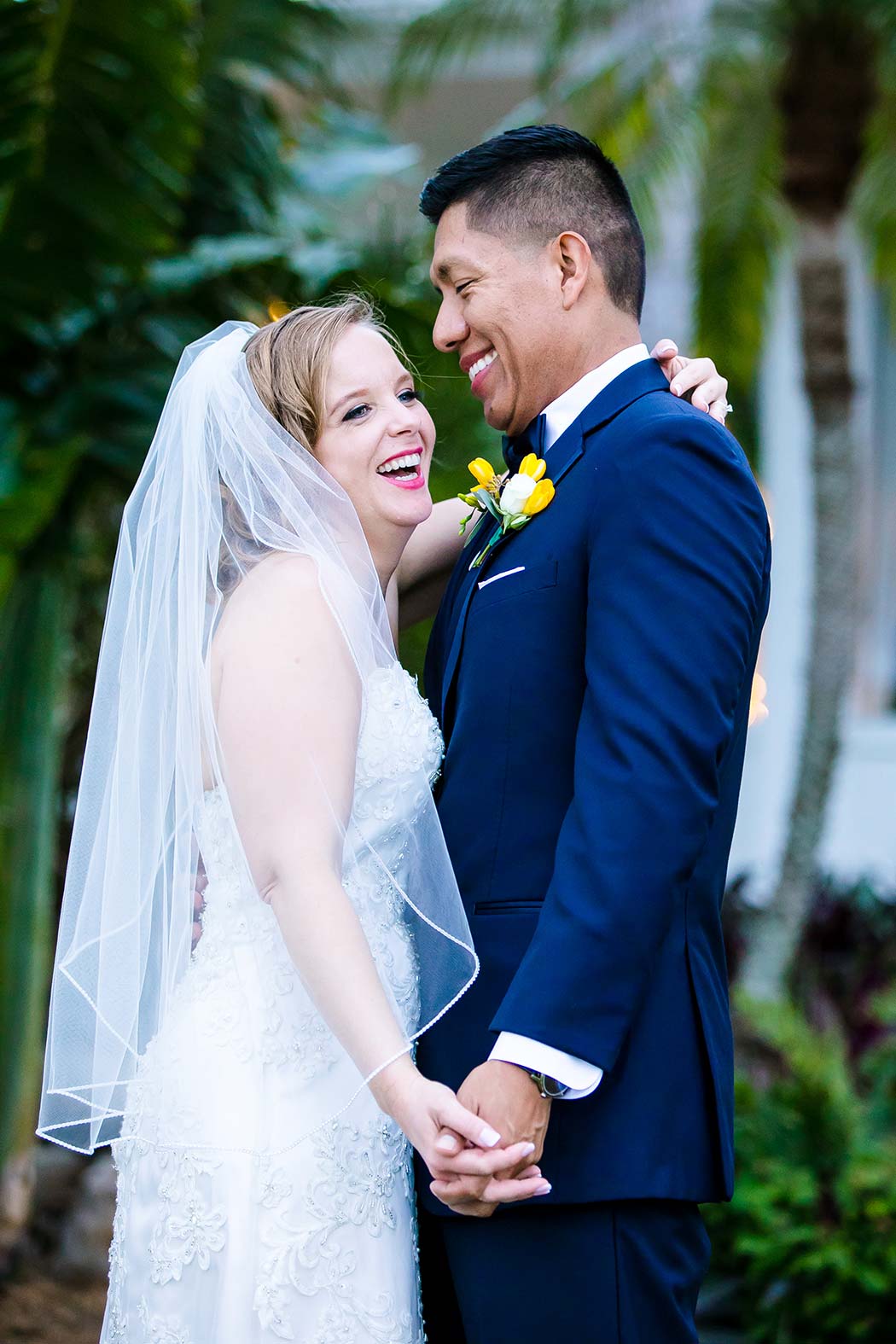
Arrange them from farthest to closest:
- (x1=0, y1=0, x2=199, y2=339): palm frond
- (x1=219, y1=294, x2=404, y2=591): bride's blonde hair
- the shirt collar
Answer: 1. (x1=0, y1=0, x2=199, y2=339): palm frond
2. (x1=219, y1=294, x2=404, y2=591): bride's blonde hair
3. the shirt collar

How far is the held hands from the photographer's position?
235cm

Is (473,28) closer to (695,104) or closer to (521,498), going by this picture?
(695,104)

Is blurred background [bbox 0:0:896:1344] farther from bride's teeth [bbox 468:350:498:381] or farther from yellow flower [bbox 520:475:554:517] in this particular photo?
yellow flower [bbox 520:475:554:517]

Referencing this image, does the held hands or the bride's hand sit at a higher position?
the held hands

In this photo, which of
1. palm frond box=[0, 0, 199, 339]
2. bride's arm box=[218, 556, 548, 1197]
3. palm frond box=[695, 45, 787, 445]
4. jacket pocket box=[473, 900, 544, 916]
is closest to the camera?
bride's arm box=[218, 556, 548, 1197]

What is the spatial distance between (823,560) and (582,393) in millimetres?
4483

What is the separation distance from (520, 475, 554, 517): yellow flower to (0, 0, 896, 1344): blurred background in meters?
0.90

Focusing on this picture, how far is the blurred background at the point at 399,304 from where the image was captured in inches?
169

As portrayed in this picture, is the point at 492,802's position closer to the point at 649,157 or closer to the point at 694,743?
the point at 694,743

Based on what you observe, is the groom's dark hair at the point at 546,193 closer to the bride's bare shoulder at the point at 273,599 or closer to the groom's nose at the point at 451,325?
the groom's nose at the point at 451,325

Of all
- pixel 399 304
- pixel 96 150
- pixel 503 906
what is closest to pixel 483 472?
A: pixel 503 906

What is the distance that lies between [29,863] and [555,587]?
10.6ft

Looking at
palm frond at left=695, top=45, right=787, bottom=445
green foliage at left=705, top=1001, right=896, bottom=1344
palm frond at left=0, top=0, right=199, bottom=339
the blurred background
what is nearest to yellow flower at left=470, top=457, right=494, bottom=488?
the blurred background

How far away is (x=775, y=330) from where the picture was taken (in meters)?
9.48
